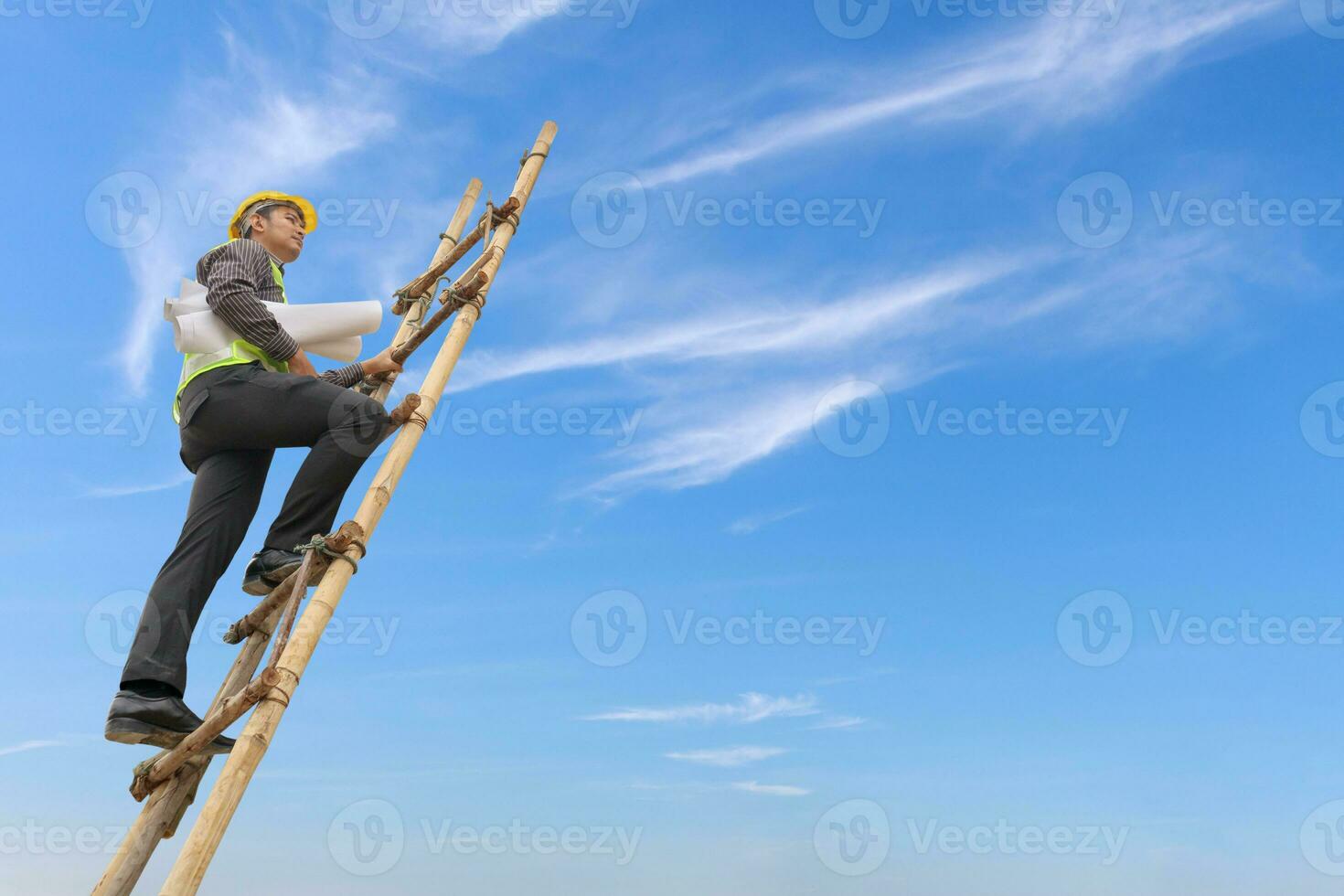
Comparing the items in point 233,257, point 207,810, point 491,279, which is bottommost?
point 207,810

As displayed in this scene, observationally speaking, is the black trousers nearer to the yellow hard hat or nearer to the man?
the man

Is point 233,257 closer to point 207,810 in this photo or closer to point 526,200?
point 526,200

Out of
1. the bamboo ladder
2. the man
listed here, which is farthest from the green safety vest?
the bamboo ladder

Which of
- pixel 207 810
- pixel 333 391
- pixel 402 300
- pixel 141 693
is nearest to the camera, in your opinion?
pixel 207 810

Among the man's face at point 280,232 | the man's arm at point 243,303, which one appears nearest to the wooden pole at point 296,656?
the man's arm at point 243,303

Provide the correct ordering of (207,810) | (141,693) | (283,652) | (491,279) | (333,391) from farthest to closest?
1. (491,279)
2. (333,391)
3. (141,693)
4. (283,652)
5. (207,810)

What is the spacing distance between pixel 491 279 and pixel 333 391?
4.76 feet

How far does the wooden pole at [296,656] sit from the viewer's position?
3697mm

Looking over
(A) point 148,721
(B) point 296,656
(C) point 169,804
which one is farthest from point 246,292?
(C) point 169,804

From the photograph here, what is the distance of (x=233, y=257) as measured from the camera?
523 cm

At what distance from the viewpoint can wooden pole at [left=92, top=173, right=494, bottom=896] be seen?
4422mm

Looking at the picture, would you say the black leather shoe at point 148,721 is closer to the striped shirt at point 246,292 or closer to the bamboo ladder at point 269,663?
the bamboo ladder at point 269,663

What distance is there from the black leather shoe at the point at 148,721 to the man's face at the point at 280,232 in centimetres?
239

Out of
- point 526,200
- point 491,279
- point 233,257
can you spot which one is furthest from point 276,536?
point 526,200
